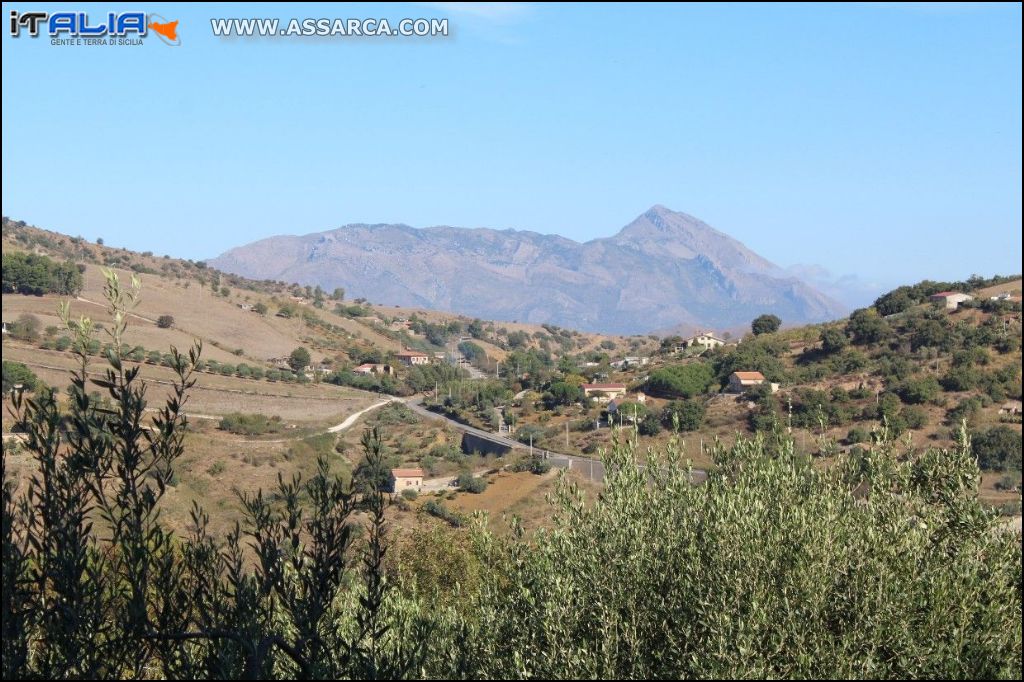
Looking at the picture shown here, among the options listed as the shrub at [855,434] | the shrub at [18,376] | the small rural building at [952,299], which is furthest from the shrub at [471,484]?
the small rural building at [952,299]

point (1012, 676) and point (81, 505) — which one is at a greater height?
point (81, 505)

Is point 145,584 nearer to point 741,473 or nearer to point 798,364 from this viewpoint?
point 741,473

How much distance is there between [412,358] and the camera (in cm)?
11281

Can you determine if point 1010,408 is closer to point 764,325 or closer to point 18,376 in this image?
point 764,325

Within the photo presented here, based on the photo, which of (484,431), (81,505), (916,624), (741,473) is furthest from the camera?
(484,431)

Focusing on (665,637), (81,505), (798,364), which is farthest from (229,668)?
(798,364)

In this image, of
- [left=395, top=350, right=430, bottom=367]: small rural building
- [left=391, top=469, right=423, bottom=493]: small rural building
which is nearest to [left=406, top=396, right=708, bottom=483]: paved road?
[left=391, top=469, right=423, bottom=493]: small rural building

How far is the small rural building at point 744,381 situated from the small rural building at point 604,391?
940 centimetres

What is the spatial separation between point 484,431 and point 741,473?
64.2 m

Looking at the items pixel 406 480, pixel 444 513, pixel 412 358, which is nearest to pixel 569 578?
pixel 444 513

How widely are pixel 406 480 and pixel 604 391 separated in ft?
95.6

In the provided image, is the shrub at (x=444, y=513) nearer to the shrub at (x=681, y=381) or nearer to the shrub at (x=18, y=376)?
the shrub at (x=18, y=376)

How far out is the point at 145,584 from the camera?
7.98 m

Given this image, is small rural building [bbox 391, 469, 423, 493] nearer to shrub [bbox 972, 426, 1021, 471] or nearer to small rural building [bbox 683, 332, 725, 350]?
shrub [bbox 972, 426, 1021, 471]
